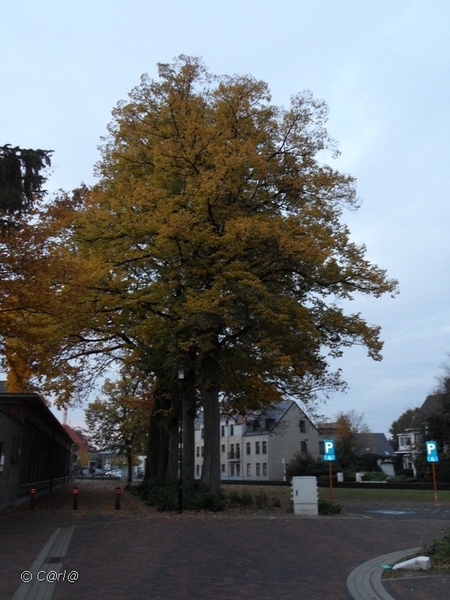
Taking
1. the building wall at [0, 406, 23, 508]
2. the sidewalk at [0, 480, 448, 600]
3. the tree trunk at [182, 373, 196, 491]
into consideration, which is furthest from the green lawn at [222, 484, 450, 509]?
the building wall at [0, 406, 23, 508]

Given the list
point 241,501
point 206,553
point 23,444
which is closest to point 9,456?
point 23,444

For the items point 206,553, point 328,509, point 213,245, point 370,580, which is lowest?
point 370,580

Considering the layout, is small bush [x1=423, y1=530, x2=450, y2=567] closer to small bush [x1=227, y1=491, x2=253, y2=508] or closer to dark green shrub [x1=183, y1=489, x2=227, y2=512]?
dark green shrub [x1=183, y1=489, x2=227, y2=512]

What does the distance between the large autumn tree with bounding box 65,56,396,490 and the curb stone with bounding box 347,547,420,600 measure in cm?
882

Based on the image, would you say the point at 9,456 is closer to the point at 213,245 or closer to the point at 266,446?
the point at 213,245

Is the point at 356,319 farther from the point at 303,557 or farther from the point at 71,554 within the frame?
the point at 71,554

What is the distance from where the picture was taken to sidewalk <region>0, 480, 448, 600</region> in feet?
30.5

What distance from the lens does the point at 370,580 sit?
1001 cm

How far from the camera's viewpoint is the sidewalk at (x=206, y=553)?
930cm

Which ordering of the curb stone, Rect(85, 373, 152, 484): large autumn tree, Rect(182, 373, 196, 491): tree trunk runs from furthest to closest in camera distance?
Rect(85, 373, 152, 484): large autumn tree < Rect(182, 373, 196, 491): tree trunk < the curb stone

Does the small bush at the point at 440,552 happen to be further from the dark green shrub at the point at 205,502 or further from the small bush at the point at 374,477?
the small bush at the point at 374,477

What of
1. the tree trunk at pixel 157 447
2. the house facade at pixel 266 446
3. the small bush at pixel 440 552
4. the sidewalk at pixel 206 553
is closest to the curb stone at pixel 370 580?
the sidewalk at pixel 206 553

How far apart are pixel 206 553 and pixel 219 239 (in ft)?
35.6

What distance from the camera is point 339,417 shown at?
92.9 m
